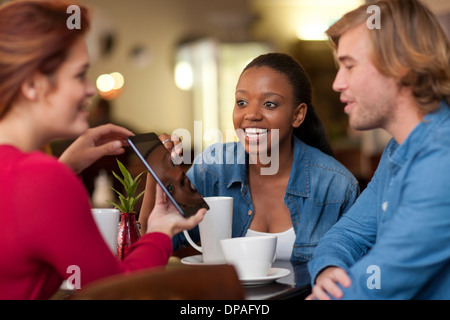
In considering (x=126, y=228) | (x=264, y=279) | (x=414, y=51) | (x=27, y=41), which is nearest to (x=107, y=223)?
(x=126, y=228)

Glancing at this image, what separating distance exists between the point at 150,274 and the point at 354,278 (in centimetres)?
61

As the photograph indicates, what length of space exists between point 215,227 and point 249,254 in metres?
0.25

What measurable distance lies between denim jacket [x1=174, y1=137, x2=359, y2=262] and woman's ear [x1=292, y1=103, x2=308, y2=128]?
97 mm

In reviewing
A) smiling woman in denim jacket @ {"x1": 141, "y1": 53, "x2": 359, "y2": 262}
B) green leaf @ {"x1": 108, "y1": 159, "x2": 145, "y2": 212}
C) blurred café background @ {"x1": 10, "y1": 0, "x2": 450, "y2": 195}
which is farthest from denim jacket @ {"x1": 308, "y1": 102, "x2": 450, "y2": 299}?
blurred café background @ {"x1": 10, "y1": 0, "x2": 450, "y2": 195}

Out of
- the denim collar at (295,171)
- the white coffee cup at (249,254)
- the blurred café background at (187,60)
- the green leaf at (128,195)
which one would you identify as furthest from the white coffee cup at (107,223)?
the blurred café background at (187,60)

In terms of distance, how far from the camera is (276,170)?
2.16m

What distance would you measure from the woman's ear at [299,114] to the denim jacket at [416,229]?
0.83m

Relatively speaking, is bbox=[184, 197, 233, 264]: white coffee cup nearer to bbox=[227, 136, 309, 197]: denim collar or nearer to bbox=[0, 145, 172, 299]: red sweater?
bbox=[227, 136, 309, 197]: denim collar

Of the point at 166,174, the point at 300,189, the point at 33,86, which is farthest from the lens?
the point at 300,189

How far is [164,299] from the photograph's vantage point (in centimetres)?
87

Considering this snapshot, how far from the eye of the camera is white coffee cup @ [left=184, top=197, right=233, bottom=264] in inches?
63.9

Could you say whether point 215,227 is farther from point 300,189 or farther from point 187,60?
point 187,60

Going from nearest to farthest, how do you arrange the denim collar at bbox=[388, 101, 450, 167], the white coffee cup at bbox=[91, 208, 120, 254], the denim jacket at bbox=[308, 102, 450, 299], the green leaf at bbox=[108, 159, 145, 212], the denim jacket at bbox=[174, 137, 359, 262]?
the denim jacket at bbox=[308, 102, 450, 299] < the denim collar at bbox=[388, 101, 450, 167] < the white coffee cup at bbox=[91, 208, 120, 254] < the green leaf at bbox=[108, 159, 145, 212] < the denim jacket at bbox=[174, 137, 359, 262]

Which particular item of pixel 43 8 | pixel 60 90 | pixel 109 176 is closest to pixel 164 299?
pixel 60 90
